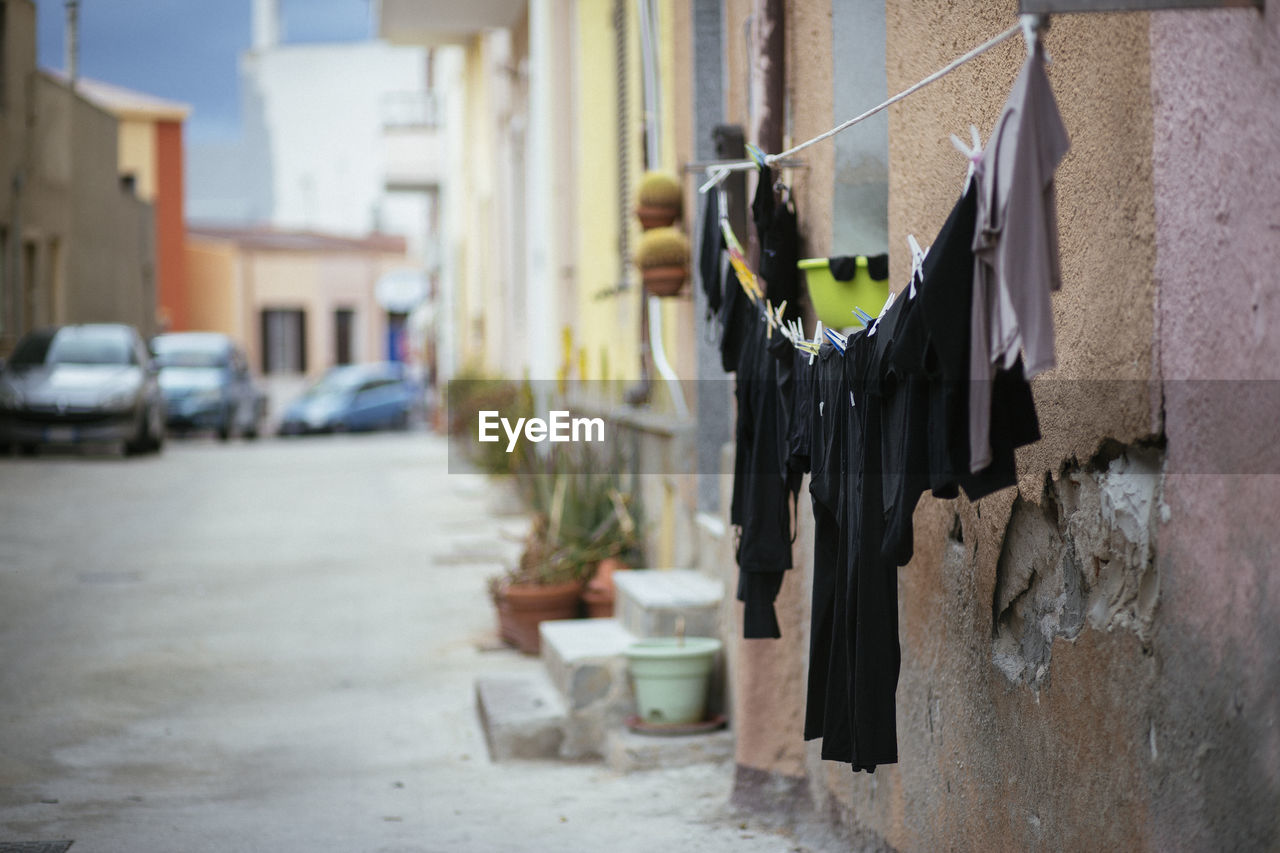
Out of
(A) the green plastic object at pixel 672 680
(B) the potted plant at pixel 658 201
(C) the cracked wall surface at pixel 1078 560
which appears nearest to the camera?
(C) the cracked wall surface at pixel 1078 560

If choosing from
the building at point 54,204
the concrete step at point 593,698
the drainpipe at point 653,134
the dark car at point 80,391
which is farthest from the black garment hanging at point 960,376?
the building at point 54,204

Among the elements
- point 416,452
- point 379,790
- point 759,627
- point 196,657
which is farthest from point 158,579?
point 416,452

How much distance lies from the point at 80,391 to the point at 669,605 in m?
14.4

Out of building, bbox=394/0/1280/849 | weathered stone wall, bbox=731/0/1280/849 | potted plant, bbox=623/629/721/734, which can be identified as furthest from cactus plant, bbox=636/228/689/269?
weathered stone wall, bbox=731/0/1280/849

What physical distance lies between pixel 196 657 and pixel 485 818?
3.39 metres

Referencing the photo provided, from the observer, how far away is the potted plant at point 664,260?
7.14m

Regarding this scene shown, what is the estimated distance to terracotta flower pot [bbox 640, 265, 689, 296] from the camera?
719 centimetres

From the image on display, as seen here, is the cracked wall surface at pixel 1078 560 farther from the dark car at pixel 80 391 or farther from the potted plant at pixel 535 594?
the dark car at pixel 80 391

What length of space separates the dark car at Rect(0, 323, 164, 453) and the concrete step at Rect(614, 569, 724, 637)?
13585 millimetres

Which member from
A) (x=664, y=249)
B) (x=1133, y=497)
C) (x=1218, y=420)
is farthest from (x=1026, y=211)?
(x=664, y=249)

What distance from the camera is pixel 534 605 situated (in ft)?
25.8

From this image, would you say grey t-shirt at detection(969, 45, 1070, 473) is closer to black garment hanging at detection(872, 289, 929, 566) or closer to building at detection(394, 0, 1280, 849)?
building at detection(394, 0, 1280, 849)

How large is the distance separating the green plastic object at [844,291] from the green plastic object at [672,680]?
193cm

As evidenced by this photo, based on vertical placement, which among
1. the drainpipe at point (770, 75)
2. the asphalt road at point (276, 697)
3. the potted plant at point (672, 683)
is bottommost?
the asphalt road at point (276, 697)
